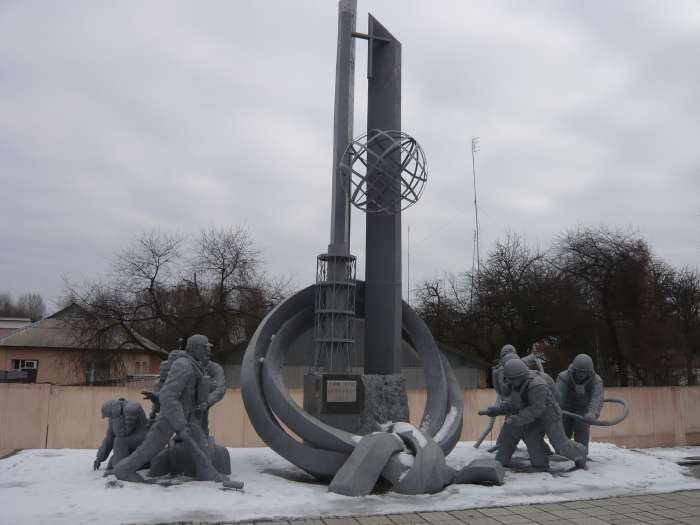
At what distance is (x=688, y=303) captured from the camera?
1159 inches

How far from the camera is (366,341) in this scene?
10156 millimetres

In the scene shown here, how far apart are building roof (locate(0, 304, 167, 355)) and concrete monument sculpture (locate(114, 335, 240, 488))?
777 inches

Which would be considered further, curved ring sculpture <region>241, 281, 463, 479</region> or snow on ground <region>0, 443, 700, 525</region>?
curved ring sculpture <region>241, 281, 463, 479</region>

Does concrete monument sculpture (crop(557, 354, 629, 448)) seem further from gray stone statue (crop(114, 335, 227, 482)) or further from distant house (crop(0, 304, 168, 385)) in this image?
distant house (crop(0, 304, 168, 385))

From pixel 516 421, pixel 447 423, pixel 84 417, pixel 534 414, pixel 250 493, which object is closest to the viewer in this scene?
pixel 250 493

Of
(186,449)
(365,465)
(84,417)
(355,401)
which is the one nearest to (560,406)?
(355,401)

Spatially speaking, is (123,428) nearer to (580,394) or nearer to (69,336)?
(580,394)

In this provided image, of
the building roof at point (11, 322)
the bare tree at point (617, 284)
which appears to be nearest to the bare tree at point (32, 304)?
the building roof at point (11, 322)

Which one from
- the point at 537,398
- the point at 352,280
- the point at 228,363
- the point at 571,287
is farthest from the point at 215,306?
the point at 537,398

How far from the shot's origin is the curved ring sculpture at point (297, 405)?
8492mm

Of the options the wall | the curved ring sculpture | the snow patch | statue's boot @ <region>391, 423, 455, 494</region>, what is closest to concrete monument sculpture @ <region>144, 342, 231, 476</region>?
the curved ring sculpture

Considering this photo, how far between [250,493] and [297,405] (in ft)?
5.49

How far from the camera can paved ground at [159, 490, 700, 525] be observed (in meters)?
6.36

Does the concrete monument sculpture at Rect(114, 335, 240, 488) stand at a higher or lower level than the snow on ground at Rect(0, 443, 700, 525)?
higher
